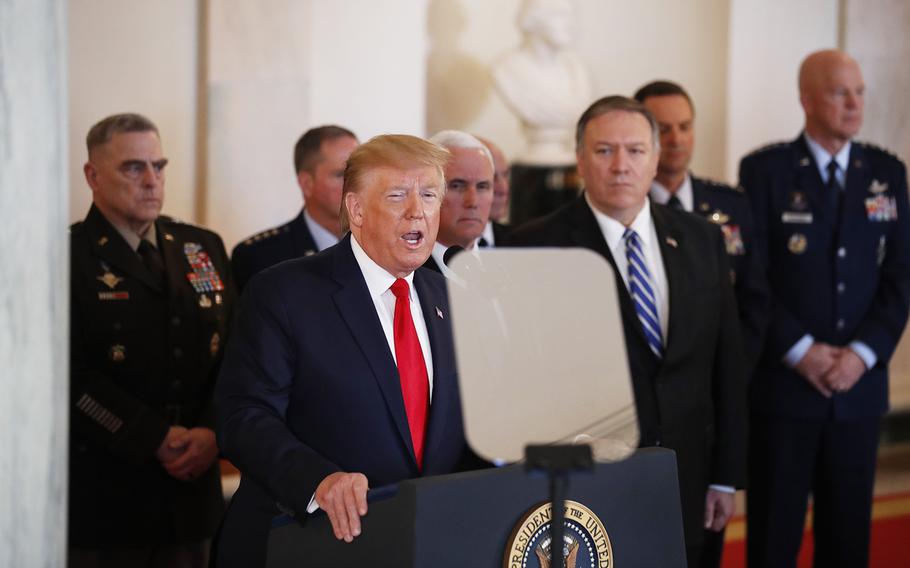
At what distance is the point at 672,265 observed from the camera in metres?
2.97

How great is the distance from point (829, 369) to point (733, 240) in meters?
0.56

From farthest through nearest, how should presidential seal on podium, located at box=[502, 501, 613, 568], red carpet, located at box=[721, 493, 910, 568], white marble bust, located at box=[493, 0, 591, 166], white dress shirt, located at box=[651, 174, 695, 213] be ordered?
white marble bust, located at box=[493, 0, 591, 166] < red carpet, located at box=[721, 493, 910, 568] < white dress shirt, located at box=[651, 174, 695, 213] < presidential seal on podium, located at box=[502, 501, 613, 568]

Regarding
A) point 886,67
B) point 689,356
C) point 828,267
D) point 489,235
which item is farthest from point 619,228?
point 886,67

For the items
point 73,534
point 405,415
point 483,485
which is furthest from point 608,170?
point 73,534

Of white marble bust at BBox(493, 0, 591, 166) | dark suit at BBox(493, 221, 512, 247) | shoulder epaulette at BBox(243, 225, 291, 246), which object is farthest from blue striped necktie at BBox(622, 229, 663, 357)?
white marble bust at BBox(493, 0, 591, 166)

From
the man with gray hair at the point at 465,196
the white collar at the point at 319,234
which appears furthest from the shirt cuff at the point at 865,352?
the white collar at the point at 319,234

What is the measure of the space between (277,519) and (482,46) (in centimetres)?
473

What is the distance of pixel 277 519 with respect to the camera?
6.30 feet

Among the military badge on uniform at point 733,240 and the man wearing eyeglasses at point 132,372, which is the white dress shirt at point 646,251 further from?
the man wearing eyeglasses at point 132,372

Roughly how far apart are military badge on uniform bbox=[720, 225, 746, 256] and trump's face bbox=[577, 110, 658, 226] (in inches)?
25.7

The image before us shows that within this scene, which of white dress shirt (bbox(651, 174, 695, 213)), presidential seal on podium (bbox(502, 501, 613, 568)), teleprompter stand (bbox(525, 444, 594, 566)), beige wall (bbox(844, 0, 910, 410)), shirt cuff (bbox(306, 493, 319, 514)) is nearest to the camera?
teleprompter stand (bbox(525, 444, 594, 566))

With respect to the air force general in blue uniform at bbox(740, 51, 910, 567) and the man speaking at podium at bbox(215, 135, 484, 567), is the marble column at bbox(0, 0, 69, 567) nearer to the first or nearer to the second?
the man speaking at podium at bbox(215, 135, 484, 567)

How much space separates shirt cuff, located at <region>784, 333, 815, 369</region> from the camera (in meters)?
3.81

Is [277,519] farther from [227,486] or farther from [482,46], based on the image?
[482,46]
